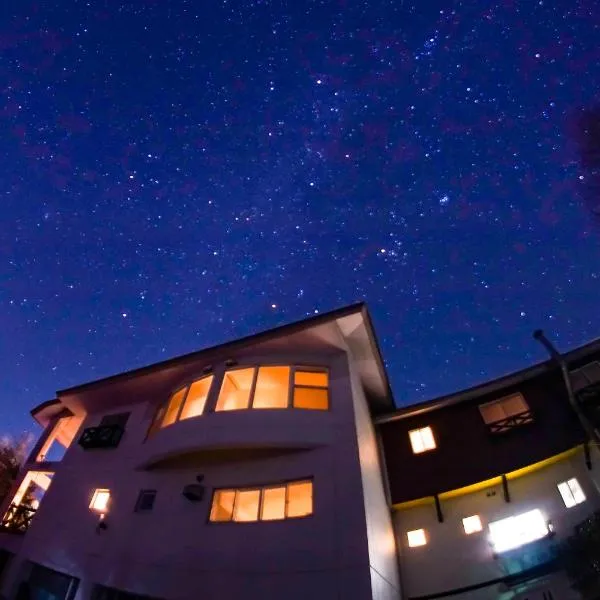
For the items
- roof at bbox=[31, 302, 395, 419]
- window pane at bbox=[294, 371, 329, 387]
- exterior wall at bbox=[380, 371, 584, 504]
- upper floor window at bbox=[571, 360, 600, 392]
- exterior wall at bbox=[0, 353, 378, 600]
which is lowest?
exterior wall at bbox=[0, 353, 378, 600]

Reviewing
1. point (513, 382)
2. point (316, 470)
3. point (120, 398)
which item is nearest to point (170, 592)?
point (316, 470)

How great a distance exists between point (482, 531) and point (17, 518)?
64.6ft

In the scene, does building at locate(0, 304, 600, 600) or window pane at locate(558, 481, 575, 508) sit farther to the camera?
window pane at locate(558, 481, 575, 508)

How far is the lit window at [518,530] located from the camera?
1284 centimetres

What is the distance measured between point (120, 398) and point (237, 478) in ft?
29.1

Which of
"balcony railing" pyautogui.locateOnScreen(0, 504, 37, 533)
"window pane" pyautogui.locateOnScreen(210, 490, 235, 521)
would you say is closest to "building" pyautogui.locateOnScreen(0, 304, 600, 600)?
"window pane" pyautogui.locateOnScreen(210, 490, 235, 521)

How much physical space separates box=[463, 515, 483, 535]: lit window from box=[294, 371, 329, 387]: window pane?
6872 mm

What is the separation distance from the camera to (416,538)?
14141 millimetres

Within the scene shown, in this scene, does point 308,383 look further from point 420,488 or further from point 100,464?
point 100,464

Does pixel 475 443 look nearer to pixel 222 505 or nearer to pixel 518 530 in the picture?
pixel 518 530

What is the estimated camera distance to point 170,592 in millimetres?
10898

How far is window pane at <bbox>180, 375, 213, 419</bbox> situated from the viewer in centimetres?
1481

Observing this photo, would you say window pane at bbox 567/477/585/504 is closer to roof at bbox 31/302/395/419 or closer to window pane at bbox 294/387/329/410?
roof at bbox 31/302/395/419

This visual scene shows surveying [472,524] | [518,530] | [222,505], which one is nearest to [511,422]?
[518,530]
